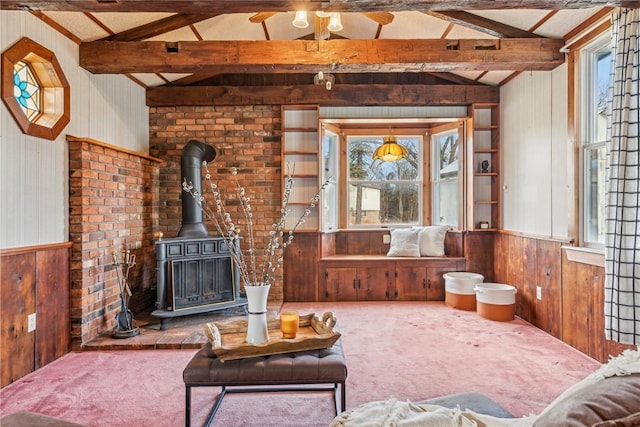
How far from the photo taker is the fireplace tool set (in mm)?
3836

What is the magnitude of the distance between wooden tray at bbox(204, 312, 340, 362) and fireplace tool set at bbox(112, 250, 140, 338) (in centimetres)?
186

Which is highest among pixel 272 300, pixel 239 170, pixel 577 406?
pixel 239 170

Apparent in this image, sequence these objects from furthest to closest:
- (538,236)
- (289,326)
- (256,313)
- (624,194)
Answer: (538,236) < (624,194) < (289,326) < (256,313)

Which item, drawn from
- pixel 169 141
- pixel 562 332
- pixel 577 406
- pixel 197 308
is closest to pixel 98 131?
pixel 169 141

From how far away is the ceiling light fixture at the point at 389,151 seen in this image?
5512mm

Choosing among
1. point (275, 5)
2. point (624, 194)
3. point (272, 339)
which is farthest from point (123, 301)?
point (624, 194)

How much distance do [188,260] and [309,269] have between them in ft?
5.47

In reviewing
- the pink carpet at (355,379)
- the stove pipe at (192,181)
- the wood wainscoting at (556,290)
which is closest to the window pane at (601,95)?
the wood wainscoting at (556,290)

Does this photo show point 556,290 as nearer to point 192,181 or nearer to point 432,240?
point 432,240

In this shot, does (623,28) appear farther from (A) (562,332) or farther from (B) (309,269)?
(B) (309,269)

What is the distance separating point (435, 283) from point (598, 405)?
4635 millimetres

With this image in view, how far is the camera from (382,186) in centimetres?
607

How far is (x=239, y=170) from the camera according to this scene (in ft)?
17.5

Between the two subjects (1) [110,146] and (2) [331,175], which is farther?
(2) [331,175]
